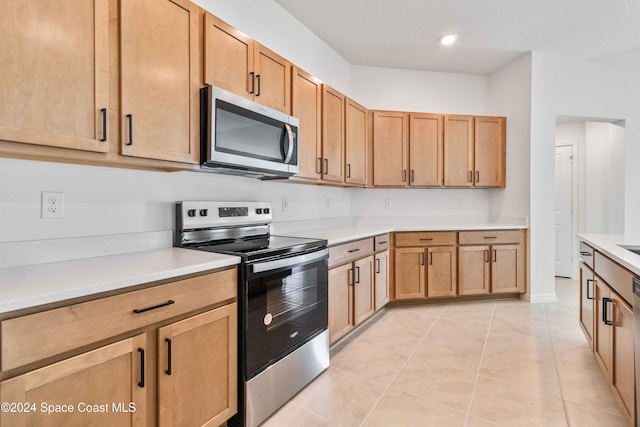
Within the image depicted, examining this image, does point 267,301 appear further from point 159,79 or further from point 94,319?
point 159,79

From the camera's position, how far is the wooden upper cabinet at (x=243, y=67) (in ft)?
5.92

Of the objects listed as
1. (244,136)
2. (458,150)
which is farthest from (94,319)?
(458,150)

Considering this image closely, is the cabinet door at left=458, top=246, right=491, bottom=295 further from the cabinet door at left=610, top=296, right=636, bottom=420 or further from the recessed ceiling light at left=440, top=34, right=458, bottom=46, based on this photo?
the recessed ceiling light at left=440, top=34, right=458, bottom=46

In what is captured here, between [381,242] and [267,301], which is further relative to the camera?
[381,242]

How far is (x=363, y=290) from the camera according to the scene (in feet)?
9.37

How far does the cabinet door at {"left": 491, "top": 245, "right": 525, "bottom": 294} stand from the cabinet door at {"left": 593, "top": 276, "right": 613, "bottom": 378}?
149 cm

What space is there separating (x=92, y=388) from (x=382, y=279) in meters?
2.56

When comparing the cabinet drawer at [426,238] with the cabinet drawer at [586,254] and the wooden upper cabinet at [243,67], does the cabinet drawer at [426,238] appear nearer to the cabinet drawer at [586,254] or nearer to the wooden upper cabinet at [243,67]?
the cabinet drawer at [586,254]

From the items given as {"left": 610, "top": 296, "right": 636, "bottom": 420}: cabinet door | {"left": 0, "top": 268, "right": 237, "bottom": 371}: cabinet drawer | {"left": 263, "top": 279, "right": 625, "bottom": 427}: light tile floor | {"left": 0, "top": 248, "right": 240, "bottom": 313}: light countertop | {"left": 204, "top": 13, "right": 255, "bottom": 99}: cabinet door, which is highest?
{"left": 204, "top": 13, "right": 255, "bottom": 99}: cabinet door

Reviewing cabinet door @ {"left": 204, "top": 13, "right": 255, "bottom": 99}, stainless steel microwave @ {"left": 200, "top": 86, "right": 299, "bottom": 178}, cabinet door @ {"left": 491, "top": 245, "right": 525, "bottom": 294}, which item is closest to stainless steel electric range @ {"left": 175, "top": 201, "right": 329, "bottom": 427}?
stainless steel microwave @ {"left": 200, "top": 86, "right": 299, "bottom": 178}

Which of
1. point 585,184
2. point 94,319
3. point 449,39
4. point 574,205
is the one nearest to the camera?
point 94,319

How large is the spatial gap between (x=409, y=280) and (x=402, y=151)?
4.86 ft

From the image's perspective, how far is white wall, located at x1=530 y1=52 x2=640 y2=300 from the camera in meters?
3.66

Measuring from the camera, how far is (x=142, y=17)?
4.85ft
